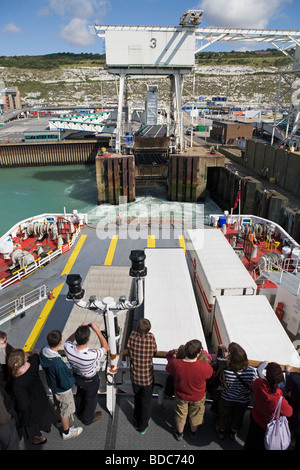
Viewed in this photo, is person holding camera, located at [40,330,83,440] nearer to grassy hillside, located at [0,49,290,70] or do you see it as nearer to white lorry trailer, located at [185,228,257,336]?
white lorry trailer, located at [185,228,257,336]

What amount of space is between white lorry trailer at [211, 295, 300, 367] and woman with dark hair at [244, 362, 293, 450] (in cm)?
197

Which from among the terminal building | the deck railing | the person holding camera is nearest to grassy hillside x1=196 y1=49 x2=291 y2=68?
the terminal building

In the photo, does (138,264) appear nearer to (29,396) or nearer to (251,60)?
(29,396)

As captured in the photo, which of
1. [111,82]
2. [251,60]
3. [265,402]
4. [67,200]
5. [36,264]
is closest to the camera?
[265,402]

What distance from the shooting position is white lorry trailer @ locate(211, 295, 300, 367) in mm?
5812

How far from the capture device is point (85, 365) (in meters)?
4.11

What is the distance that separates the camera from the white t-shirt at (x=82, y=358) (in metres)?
4.08

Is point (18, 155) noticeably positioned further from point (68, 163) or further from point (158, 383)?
point (158, 383)

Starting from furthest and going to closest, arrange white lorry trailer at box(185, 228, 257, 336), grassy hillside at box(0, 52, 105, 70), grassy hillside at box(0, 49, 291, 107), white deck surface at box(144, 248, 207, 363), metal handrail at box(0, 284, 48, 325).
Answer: grassy hillside at box(0, 52, 105, 70) < grassy hillside at box(0, 49, 291, 107) < metal handrail at box(0, 284, 48, 325) < white lorry trailer at box(185, 228, 257, 336) < white deck surface at box(144, 248, 207, 363)

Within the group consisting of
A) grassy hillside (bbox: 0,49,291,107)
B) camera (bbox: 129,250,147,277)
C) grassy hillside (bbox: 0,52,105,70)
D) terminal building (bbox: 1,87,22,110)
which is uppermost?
grassy hillside (bbox: 0,52,105,70)

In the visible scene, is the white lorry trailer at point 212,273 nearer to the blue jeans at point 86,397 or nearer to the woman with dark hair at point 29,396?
the blue jeans at point 86,397

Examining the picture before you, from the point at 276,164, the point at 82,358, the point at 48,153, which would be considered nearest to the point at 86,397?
the point at 82,358

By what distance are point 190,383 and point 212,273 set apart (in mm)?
4827

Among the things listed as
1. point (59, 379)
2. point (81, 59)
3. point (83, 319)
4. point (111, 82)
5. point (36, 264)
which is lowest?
point (36, 264)
